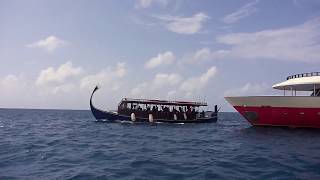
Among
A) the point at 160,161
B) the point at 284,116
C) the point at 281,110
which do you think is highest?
the point at 281,110

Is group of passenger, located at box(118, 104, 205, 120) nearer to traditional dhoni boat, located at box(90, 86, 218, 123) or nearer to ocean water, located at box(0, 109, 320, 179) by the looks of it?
traditional dhoni boat, located at box(90, 86, 218, 123)

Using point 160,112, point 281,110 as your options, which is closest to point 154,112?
point 160,112

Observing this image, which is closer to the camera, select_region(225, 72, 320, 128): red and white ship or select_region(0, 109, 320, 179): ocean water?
select_region(0, 109, 320, 179): ocean water

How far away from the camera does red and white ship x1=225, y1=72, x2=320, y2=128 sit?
113ft

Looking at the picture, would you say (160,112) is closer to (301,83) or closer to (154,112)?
(154,112)

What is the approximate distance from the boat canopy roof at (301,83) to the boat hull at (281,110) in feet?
8.92

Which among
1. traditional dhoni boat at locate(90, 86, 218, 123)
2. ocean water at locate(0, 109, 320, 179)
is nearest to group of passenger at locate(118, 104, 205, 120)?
traditional dhoni boat at locate(90, 86, 218, 123)

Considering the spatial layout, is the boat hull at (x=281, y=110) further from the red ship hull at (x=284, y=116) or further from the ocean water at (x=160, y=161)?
the ocean water at (x=160, y=161)

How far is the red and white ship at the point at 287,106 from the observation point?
3456 centimetres

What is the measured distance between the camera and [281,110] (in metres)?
35.8

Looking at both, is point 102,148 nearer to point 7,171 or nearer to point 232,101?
point 7,171

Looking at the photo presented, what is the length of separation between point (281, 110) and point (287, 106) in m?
0.80

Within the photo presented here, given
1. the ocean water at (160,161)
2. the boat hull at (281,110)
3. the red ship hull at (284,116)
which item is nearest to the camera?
the ocean water at (160,161)

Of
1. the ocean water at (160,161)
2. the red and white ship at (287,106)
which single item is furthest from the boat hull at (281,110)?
the ocean water at (160,161)
